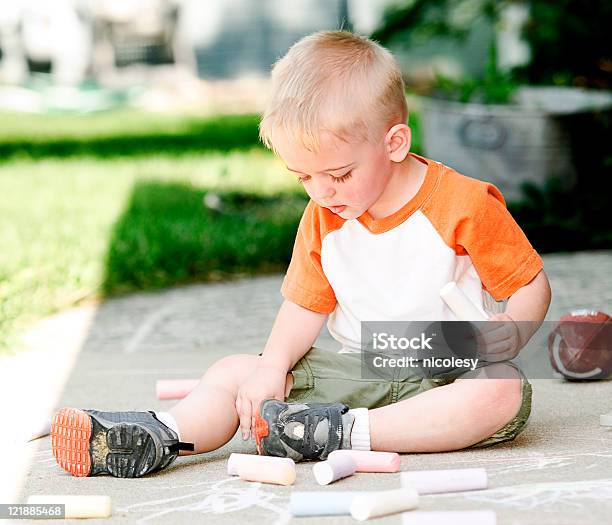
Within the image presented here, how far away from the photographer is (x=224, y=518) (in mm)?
1713

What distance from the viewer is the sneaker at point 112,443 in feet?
6.22

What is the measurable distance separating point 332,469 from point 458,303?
38 cm

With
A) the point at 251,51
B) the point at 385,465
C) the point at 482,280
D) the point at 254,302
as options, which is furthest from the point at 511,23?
the point at 251,51

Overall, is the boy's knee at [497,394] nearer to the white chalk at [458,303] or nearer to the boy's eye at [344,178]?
the white chalk at [458,303]

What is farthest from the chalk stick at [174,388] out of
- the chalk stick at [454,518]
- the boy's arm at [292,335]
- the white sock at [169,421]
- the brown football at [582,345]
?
the chalk stick at [454,518]

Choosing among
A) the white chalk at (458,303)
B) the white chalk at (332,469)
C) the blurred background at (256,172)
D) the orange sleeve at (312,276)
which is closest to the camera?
the white chalk at (332,469)

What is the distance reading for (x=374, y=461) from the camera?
6.21 ft

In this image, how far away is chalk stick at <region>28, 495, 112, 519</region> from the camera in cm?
171

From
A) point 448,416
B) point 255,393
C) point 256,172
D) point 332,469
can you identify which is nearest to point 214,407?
point 255,393

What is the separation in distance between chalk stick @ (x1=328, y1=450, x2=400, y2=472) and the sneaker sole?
33cm

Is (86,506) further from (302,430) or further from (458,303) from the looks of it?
(458,303)

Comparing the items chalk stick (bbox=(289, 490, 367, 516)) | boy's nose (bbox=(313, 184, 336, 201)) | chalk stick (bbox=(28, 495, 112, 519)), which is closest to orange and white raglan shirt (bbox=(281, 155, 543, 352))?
boy's nose (bbox=(313, 184, 336, 201))

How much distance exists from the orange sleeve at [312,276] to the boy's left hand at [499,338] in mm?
350

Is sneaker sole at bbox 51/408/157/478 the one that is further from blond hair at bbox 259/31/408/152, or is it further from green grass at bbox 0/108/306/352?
green grass at bbox 0/108/306/352
